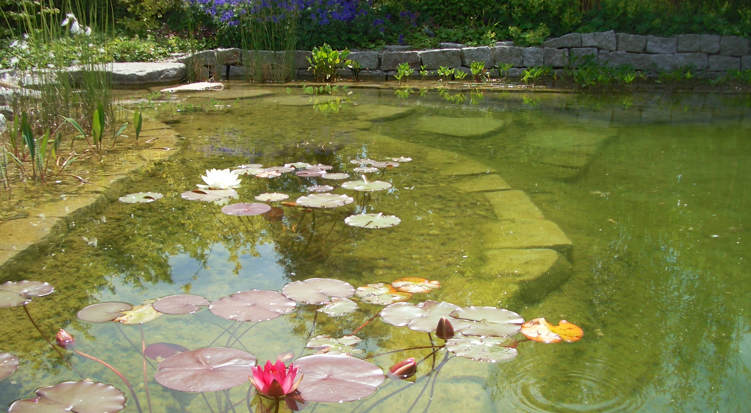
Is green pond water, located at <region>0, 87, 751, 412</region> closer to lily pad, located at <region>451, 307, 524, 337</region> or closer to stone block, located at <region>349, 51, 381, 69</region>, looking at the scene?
lily pad, located at <region>451, 307, 524, 337</region>

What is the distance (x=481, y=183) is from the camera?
2.64 metres

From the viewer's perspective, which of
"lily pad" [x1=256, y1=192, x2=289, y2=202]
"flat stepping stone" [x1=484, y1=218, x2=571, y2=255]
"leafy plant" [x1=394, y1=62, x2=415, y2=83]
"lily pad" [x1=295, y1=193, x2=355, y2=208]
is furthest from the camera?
"leafy plant" [x1=394, y1=62, x2=415, y2=83]

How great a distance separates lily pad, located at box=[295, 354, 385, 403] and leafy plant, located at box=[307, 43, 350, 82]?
5.93 metres

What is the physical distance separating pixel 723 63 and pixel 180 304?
788 cm

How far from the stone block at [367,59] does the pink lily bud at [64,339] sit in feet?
21.1

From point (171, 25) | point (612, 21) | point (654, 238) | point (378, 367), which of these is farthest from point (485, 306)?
point (171, 25)

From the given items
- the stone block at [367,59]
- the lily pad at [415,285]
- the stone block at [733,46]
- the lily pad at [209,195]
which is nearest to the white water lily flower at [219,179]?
the lily pad at [209,195]

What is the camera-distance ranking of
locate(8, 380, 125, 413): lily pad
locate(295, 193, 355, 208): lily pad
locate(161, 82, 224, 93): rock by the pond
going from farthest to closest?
locate(161, 82, 224, 93): rock by the pond < locate(295, 193, 355, 208): lily pad < locate(8, 380, 125, 413): lily pad

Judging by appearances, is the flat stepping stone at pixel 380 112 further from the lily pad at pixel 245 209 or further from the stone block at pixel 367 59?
the stone block at pixel 367 59

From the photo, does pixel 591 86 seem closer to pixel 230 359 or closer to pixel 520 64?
pixel 520 64

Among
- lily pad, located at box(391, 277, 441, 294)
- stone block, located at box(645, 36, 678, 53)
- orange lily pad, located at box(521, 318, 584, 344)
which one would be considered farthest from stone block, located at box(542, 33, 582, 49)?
orange lily pad, located at box(521, 318, 584, 344)

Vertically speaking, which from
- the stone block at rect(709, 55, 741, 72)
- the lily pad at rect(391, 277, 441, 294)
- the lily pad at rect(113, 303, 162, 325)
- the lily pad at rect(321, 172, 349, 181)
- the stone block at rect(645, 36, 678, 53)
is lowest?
the lily pad at rect(113, 303, 162, 325)

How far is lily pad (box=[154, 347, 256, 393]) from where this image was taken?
1.10 metres

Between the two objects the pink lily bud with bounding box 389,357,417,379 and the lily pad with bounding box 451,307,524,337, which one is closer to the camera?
the pink lily bud with bounding box 389,357,417,379
